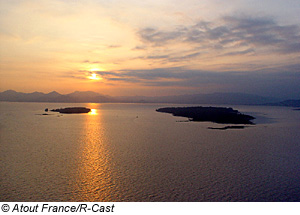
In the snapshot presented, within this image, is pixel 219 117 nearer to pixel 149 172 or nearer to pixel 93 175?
pixel 149 172

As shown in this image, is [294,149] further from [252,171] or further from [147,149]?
[147,149]

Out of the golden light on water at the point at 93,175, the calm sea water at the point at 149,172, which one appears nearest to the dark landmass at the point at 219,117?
the calm sea water at the point at 149,172

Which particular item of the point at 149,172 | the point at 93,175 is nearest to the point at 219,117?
the point at 149,172

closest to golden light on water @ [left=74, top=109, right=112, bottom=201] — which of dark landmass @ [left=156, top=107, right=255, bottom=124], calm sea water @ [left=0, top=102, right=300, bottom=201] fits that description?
calm sea water @ [left=0, top=102, right=300, bottom=201]

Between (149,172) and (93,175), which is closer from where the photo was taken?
(93,175)

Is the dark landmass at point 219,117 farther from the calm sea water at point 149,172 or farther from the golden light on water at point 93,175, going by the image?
the golden light on water at point 93,175

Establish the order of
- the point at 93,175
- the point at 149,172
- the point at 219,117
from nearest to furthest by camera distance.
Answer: the point at 93,175
the point at 149,172
the point at 219,117

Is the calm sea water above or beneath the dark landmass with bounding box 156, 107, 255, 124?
beneath

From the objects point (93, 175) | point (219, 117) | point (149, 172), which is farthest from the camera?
point (219, 117)

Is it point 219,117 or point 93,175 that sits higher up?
point 219,117

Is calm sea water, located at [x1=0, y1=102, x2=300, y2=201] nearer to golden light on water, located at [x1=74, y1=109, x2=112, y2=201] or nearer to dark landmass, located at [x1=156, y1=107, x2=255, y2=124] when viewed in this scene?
golden light on water, located at [x1=74, y1=109, x2=112, y2=201]
